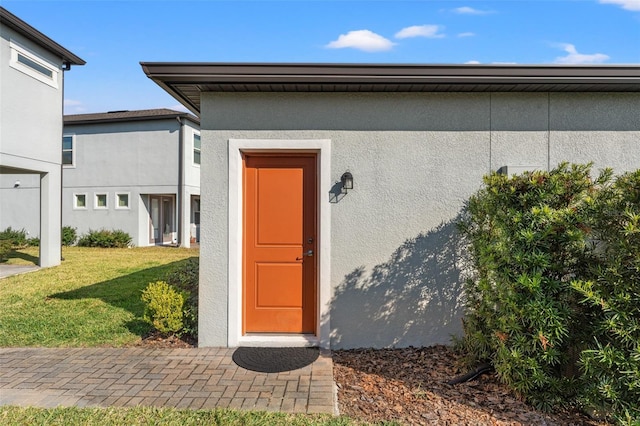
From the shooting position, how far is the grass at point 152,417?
2.89 m

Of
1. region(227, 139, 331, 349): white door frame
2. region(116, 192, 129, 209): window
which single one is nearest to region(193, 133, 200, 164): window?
region(116, 192, 129, 209): window

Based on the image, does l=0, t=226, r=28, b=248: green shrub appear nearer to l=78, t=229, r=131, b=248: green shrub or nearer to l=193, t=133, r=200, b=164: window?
l=78, t=229, r=131, b=248: green shrub

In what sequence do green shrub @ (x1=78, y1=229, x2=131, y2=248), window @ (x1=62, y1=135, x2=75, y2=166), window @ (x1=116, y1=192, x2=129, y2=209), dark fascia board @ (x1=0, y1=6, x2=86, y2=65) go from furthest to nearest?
window @ (x1=62, y1=135, x2=75, y2=166) < window @ (x1=116, y1=192, x2=129, y2=209) < green shrub @ (x1=78, y1=229, x2=131, y2=248) < dark fascia board @ (x1=0, y1=6, x2=86, y2=65)

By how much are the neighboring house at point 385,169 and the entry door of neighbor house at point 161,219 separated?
1512cm

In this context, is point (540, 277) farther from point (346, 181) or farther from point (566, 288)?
point (346, 181)

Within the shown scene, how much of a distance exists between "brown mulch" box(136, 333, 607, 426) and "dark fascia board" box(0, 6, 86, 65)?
11.9 meters

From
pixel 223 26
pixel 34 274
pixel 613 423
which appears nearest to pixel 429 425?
pixel 613 423

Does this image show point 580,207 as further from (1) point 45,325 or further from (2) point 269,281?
(1) point 45,325

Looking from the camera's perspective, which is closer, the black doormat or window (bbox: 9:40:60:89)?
the black doormat

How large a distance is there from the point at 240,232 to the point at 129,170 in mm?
15155

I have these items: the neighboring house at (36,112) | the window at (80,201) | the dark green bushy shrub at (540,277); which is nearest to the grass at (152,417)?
the dark green bushy shrub at (540,277)

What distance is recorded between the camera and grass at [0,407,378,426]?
289 cm

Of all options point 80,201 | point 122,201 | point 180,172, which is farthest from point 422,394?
point 80,201

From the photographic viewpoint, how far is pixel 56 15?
288 inches
